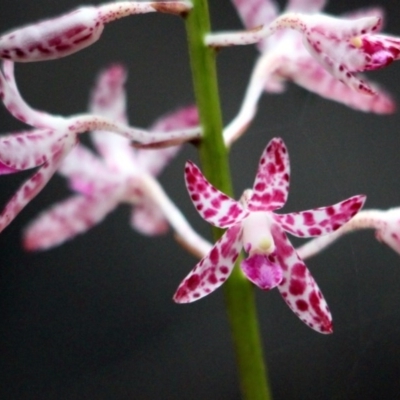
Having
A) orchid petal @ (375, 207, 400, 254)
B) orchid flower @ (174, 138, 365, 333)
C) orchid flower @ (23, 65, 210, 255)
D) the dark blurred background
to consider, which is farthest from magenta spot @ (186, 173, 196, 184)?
the dark blurred background

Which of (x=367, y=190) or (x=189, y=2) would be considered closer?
(x=189, y=2)

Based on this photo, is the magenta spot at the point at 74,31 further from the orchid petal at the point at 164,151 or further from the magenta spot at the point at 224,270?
the orchid petal at the point at 164,151

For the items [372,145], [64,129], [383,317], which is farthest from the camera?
[372,145]

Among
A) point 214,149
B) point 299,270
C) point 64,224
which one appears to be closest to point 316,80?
point 214,149

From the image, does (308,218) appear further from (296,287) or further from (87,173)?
(87,173)

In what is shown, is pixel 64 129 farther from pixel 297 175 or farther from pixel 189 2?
pixel 297 175

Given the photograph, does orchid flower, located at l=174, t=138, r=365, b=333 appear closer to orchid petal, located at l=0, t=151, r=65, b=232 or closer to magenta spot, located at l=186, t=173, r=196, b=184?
magenta spot, located at l=186, t=173, r=196, b=184

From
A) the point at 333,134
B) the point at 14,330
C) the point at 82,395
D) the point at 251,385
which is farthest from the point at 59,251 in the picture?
the point at 251,385
